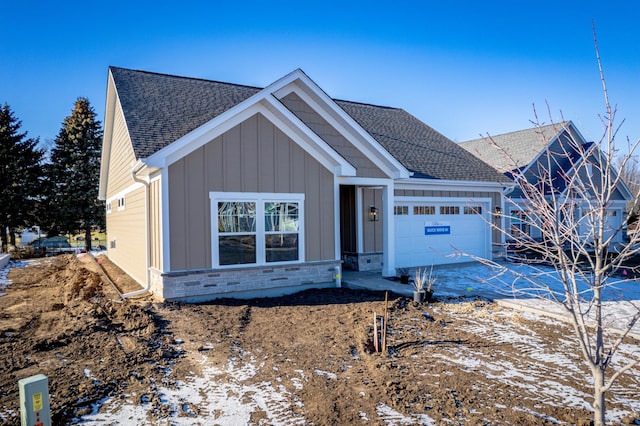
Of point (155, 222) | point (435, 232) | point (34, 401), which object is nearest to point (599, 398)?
point (34, 401)

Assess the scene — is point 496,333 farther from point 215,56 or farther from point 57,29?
point 57,29

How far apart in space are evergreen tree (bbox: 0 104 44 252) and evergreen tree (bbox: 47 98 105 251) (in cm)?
101

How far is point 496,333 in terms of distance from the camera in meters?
6.68

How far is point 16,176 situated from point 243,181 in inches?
905

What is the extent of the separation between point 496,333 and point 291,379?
3.67 meters

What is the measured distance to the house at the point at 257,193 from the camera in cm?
857

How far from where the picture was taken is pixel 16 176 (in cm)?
2500

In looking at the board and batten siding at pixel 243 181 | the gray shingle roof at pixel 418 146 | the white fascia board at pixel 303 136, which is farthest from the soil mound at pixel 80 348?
the gray shingle roof at pixel 418 146

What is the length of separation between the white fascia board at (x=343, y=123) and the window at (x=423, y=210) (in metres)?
2.19

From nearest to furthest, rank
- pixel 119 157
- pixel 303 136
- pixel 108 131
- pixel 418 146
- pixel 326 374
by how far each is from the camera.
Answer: pixel 326 374, pixel 303 136, pixel 119 157, pixel 418 146, pixel 108 131

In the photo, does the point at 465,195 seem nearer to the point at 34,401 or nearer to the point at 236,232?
the point at 236,232

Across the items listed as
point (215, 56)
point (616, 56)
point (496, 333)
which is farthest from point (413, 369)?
point (215, 56)

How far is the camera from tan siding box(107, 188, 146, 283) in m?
10.5

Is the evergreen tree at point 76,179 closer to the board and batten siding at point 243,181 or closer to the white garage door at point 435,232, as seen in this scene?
the board and batten siding at point 243,181
